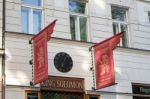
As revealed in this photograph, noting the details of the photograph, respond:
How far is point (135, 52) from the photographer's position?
1845 centimetres

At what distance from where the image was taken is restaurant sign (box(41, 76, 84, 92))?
1570cm

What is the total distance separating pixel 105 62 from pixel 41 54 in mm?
2636

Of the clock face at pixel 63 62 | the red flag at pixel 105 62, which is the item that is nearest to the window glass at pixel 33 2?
the clock face at pixel 63 62

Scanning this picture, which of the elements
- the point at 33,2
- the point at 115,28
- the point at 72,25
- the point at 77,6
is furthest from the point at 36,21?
the point at 115,28

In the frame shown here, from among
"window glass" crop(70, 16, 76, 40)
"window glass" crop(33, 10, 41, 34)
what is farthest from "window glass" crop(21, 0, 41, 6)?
"window glass" crop(70, 16, 76, 40)

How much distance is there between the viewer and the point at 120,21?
18984 mm

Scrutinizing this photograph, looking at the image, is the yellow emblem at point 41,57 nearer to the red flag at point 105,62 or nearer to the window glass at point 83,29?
the red flag at point 105,62

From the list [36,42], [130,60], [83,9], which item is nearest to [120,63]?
[130,60]

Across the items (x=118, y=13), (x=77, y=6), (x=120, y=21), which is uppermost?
(x=77, y=6)

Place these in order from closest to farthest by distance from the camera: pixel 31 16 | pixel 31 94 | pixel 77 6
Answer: pixel 31 94, pixel 31 16, pixel 77 6

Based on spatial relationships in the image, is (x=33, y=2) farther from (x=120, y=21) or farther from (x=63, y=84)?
(x=120, y=21)

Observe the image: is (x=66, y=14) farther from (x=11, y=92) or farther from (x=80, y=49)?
(x=11, y=92)

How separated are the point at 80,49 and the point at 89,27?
1.35 metres

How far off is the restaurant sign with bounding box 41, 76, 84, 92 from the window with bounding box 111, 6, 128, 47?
3375 mm
